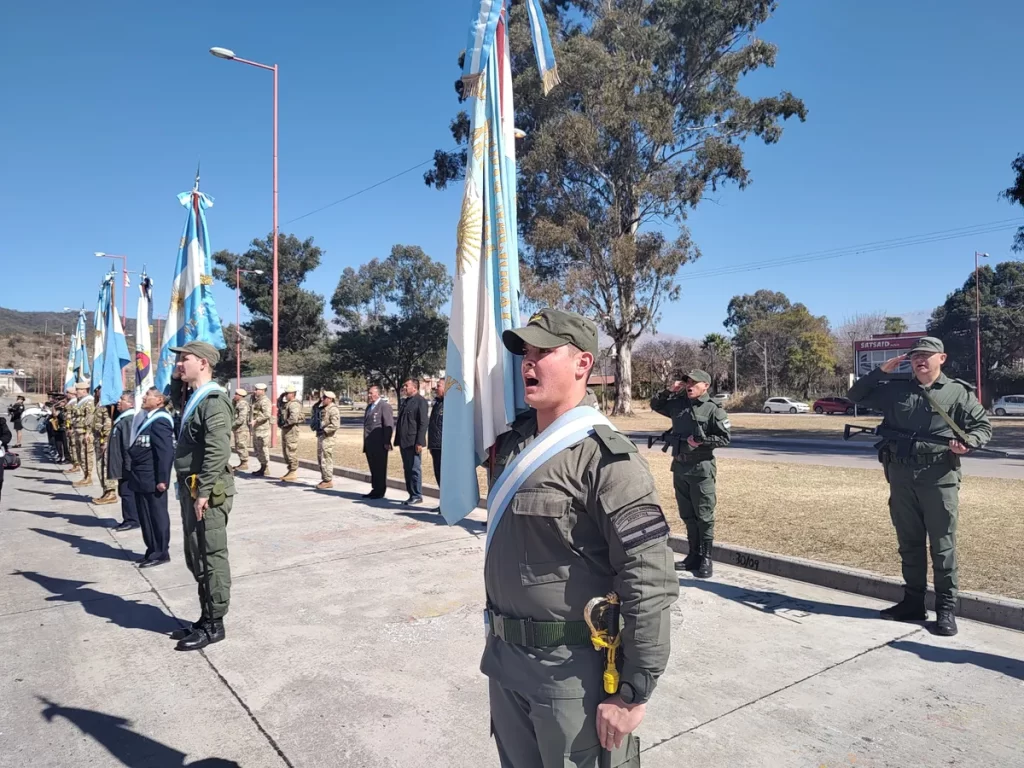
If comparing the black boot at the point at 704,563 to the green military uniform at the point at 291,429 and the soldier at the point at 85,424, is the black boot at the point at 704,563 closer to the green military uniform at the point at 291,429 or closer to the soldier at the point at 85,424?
the green military uniform at the point at 291,429

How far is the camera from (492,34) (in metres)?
3.33

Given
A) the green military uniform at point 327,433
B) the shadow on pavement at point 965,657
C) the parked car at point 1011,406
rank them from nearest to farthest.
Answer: the shadow on pavement at point 965,657 < the green military uniform at point 327,433 < the parked car at point 1011,406

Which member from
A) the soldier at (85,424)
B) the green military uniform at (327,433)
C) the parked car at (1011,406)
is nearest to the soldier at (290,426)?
the green military uniform at (327,433)

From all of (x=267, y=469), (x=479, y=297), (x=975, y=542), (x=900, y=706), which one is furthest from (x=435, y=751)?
(x=267, y=469)

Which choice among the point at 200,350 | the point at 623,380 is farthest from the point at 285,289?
the point at 200,350

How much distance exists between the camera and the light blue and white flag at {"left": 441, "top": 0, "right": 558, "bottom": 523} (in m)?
3.05

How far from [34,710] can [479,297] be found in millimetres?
3304

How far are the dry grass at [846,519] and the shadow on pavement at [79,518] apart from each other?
496cm

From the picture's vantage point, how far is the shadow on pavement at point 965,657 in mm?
3988

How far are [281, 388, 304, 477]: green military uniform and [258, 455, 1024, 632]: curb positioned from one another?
8.38 metres

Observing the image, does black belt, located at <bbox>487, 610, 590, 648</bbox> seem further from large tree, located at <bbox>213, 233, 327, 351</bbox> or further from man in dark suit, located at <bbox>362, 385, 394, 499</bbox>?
large tree, located at <bbox>213, 233, 327, 351</bbox>

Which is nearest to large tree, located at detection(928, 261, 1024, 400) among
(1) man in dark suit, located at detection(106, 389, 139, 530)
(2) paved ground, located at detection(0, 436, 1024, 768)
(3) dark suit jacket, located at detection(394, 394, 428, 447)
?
(3) dark suit jacket, located at detection(394, 394, 428, 447)

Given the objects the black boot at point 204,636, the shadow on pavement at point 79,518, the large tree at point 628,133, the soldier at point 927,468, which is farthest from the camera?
the large tree at point 628,133

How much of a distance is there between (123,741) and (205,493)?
153 cm
